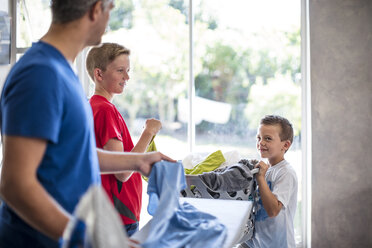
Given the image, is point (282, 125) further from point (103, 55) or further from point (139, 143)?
point (103, 55)

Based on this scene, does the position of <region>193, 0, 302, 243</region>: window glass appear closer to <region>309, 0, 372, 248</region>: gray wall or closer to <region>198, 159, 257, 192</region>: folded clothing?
<region>309, 0, 372, 248</region>: gray wall

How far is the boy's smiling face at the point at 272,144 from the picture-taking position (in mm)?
2285

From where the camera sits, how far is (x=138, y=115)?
11.5ft

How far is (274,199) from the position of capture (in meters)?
2.09

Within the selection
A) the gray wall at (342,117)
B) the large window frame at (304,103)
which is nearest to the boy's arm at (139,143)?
the large window frame at (304,103)

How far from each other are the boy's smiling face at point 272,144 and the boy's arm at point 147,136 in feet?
2.47

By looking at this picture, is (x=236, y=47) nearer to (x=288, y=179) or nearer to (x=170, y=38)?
(x=170, y=38)

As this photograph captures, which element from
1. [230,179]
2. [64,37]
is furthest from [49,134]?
[230,179]

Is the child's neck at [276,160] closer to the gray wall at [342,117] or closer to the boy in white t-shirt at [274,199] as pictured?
the boy in white t-shirt at [274,199]

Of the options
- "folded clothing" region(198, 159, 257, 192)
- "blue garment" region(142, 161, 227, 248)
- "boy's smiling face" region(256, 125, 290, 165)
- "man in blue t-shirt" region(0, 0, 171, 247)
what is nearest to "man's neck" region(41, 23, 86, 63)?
"man in blue t-shirt" region(0, 0, 171, 247)

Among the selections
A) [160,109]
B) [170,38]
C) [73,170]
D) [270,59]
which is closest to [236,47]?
[270,59]

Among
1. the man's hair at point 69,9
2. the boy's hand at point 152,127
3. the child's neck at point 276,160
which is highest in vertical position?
the man's hair at point 69,9

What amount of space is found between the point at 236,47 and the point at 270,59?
0.95 feet

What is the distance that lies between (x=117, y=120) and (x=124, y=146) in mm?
134
